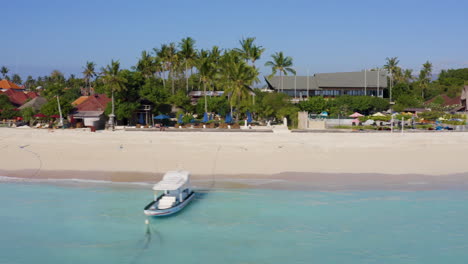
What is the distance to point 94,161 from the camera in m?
27.8

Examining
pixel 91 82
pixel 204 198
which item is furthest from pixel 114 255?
pixel 91 82

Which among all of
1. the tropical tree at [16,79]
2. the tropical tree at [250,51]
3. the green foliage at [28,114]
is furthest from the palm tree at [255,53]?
the tropical tree at [16,79]

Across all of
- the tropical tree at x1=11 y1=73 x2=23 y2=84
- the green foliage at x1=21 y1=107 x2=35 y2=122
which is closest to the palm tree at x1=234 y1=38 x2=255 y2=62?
the green foliage at x1=21 y1=107 x2=35 y2=122

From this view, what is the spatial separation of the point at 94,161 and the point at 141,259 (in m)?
14.6

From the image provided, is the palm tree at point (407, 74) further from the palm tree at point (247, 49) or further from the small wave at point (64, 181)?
the small wave at point (64, 181)

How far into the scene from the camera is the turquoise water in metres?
14.9

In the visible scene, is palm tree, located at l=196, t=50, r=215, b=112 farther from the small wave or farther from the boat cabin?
the boat cabin

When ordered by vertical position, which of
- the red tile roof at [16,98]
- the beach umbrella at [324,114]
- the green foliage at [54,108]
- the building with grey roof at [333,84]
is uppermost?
the building with grey roof at [333,84]

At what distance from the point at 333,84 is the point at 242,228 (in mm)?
61513

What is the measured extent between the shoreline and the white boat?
309cm

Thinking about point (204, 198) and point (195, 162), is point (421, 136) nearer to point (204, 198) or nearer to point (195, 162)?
point (195, 162)

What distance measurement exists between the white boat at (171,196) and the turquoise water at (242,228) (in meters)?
0.48

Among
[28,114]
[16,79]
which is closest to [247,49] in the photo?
[28,114]

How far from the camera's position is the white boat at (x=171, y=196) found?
17.5 meters
